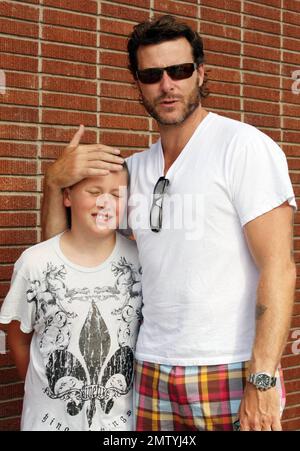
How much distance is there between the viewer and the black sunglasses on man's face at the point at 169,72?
3080mm

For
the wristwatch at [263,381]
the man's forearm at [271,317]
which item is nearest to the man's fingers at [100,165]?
the man's forearm at [271,317]

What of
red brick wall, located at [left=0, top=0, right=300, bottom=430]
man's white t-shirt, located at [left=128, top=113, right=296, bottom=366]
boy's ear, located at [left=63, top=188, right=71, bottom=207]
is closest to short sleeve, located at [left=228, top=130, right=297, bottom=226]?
man's white t-shirt, located at [left=128, top=113, right=296, bottom=366]

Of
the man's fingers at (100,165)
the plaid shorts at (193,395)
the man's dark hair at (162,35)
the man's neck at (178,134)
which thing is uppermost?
the man's dark hair at (162,35)

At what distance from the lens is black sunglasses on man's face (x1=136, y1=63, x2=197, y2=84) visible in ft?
10.1

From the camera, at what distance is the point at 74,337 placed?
9.73 feet

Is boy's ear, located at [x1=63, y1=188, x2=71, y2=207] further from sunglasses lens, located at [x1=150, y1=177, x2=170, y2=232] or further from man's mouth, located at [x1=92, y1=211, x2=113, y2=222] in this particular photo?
sunglasses lens, located at [x1=150, y1=177, x2=170, y2=232]

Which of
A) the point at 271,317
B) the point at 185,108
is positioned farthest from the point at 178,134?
the point at 271,317

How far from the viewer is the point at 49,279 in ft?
9.86

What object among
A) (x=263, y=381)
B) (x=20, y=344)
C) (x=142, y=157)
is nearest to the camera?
(x=263, y=381)

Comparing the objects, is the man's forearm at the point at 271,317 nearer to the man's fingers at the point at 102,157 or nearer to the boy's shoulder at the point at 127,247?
the boy's shoulder at the point at 127,247

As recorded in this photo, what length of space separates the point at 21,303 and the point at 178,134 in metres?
0.90

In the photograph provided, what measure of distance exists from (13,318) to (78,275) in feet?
1.04

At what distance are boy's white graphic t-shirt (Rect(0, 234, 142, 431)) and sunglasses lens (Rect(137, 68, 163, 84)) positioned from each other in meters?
0.73

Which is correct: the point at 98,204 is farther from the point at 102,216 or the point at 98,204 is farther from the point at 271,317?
the point at 271,317
